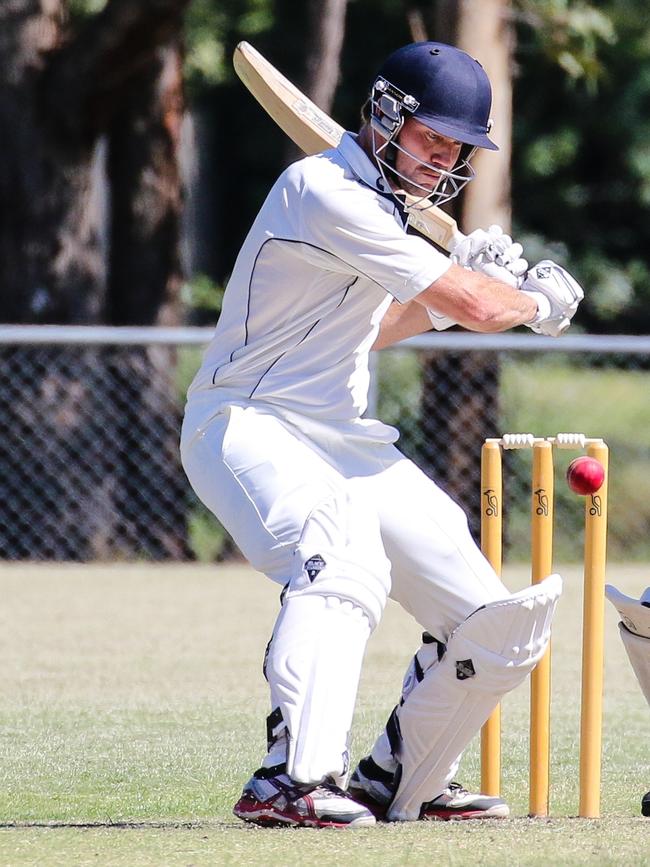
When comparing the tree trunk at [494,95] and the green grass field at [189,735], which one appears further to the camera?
the tree trunk at [494,95]

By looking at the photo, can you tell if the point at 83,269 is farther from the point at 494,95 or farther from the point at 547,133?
the point at 547,133

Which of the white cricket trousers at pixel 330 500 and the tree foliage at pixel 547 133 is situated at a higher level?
the white cricket trousers at pixel 330 500

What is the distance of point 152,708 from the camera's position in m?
5.00

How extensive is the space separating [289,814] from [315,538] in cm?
54

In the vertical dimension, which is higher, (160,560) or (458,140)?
(458,140)

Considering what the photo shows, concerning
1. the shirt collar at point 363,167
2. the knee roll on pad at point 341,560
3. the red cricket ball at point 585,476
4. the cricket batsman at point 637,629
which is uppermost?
the shirt collar at point 363,167

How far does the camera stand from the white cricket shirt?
11.0 ft

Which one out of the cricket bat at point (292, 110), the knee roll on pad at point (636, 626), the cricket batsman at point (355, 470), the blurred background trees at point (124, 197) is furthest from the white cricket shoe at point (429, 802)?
the blurred background trees at point (124, 197)

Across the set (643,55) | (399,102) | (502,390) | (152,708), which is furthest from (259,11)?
(399,102)

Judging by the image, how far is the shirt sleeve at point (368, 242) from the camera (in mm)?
3334

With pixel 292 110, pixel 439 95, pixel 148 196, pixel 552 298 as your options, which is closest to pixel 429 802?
pixel 552 298

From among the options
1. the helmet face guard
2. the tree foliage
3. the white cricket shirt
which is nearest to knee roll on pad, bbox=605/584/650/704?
the white cricket shirt

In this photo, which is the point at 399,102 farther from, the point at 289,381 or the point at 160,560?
the point at 160,560

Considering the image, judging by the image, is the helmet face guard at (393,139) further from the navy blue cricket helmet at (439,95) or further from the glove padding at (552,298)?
the glove padding at (552,298)
